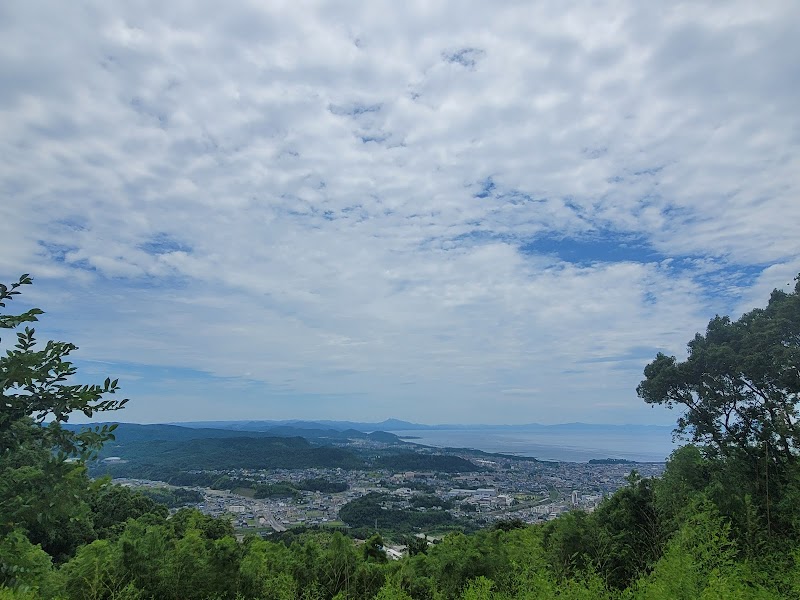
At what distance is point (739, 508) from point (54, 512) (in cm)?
1278

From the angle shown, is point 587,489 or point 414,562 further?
point 587,489

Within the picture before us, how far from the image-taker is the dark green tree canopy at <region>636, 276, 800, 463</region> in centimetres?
1080

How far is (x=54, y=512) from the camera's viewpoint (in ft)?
7.07

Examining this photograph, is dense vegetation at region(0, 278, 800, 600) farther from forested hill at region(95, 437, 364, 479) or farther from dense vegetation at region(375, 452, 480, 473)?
dense vegetation at region(375, 452, 480, 473)

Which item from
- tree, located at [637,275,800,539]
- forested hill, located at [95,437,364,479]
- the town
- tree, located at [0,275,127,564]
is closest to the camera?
tree, located at [0,275,127,564]

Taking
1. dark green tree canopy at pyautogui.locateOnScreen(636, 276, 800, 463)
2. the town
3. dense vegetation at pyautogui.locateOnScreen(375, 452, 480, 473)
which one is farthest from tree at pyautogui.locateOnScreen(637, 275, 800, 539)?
dense vegetation at pyautogui.locateOnScreen(375, 452, 480, 473)

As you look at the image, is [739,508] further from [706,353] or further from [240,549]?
[240,549]

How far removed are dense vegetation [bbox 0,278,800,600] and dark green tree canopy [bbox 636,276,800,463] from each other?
0.03 meters

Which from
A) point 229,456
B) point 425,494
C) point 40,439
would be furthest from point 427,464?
point 40,439

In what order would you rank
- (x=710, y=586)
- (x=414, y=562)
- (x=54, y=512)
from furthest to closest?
(x=414, y=562), (x=710, y=586), (x=54, y=512)

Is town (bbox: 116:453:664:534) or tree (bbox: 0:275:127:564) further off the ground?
tree (bbox: 0:275:127:564)

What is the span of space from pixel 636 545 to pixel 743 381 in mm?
4767

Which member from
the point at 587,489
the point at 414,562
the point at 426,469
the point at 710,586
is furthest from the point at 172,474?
the point at 710,586

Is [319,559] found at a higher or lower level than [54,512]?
lower
